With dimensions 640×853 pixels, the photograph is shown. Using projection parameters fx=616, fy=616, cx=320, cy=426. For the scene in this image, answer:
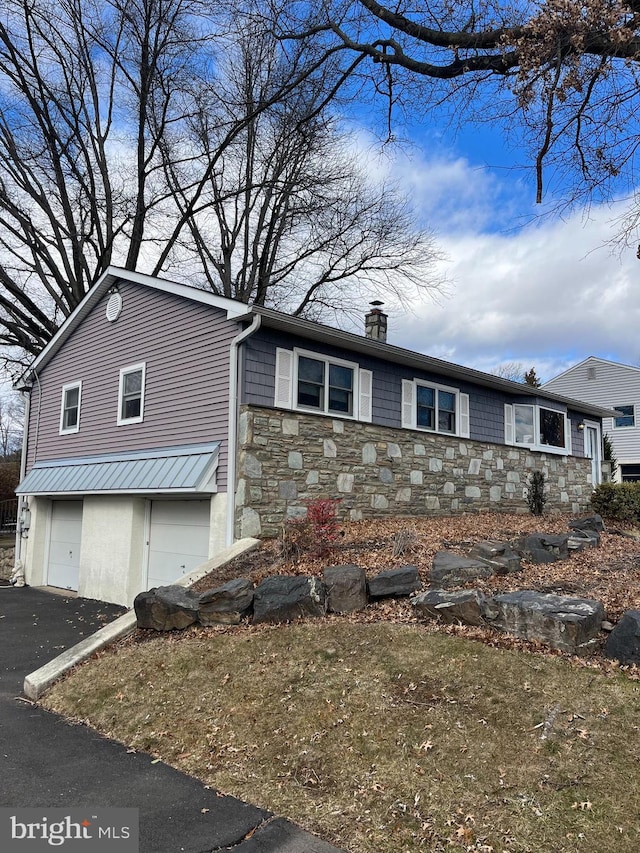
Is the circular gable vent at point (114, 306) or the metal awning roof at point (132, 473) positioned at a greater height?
the circular gable vent at point (114, 306)

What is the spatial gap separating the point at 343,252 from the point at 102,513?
1393 centimetres

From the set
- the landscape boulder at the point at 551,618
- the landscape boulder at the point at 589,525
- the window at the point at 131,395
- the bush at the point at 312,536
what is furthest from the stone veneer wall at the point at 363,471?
the landscape boulder at the point at 551,618

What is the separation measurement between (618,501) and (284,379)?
9.34m

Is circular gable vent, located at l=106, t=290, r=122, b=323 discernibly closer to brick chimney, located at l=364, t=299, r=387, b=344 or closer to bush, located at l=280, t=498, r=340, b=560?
brick chimney, located at l=364, t=299, r=387, b=344

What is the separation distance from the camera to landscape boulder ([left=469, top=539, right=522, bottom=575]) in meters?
7.60

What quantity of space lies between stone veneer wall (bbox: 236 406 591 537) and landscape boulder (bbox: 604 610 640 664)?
5.84m

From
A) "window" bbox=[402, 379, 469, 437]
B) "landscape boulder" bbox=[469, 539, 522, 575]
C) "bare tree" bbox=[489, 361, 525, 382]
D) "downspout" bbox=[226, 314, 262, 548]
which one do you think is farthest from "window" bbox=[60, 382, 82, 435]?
"bare tree" bbox=[489, 361, 525, 382]

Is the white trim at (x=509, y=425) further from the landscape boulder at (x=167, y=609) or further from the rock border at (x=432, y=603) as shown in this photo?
the landscape boulder at (x=167, y=609)

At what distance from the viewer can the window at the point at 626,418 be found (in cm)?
2809

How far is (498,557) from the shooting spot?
8023 millimetres

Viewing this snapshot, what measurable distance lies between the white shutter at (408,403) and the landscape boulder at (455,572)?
19.4 feet

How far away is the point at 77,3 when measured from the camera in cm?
1847

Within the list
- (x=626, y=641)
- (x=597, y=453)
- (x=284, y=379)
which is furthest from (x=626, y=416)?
(x=626, y=641)

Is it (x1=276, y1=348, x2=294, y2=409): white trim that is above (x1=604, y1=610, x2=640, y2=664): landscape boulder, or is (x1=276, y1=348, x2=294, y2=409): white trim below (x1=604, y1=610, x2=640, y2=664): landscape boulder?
above
